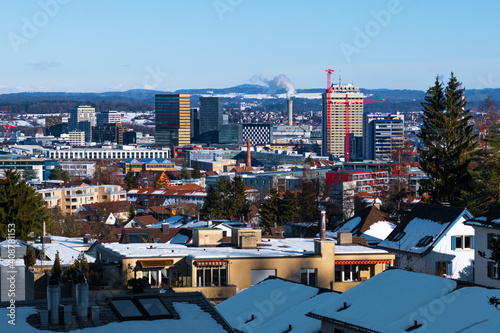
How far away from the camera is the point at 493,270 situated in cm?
3078

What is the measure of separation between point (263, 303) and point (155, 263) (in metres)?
6.08

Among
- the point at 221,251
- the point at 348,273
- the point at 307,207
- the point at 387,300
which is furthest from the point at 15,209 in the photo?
the point at 387,300

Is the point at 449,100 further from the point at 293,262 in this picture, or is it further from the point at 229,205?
the point at 229,205

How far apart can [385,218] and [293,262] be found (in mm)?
20556

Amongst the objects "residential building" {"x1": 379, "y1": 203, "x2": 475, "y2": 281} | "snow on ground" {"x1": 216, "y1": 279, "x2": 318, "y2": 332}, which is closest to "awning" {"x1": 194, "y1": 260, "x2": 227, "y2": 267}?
"snow on ground" {"x1": 216, "y1": 279, "x2": 318, "y2": 332}

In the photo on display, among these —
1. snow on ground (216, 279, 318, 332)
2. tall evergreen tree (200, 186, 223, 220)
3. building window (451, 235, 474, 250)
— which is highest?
snow on ground (216, 279, 318, 332)

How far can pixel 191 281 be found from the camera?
25.5 m

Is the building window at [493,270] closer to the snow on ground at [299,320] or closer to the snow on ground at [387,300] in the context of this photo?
the snow on ground at [299,320]

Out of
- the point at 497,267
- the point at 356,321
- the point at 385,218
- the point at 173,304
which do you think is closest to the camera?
the point at 173,304

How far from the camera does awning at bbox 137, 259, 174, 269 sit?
84.4ft

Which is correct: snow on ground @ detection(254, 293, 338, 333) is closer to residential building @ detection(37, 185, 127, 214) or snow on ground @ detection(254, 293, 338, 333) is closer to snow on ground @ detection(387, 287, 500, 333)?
snow on ground @ detection(387, 287, 500, 333)

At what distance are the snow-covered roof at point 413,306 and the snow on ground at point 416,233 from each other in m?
16.2

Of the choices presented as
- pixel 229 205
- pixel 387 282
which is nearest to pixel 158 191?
pixel 229 205

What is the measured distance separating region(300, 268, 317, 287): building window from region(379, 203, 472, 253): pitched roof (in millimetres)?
8355
